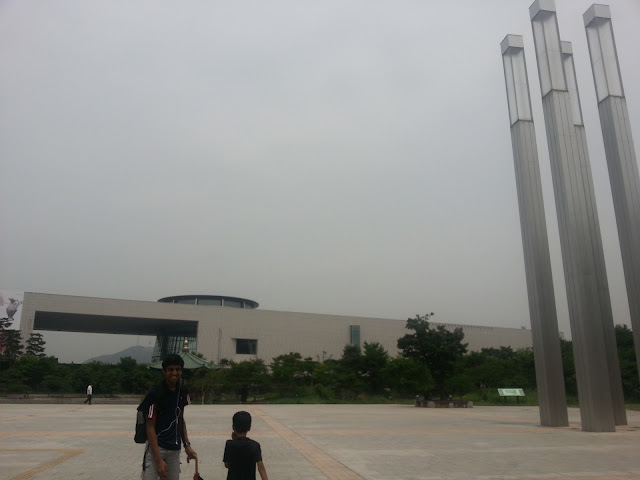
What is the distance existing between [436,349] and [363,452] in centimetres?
2071

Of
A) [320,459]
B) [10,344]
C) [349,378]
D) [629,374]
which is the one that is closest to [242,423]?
[320,459]

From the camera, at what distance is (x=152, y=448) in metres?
3.83

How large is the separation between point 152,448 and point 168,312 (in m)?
47.5

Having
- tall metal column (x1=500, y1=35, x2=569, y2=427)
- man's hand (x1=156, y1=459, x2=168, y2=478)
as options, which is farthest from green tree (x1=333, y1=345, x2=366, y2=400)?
man's hand (x1=156, y1=459, x2=168, y2=478)

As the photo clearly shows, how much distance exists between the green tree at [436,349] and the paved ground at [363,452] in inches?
585

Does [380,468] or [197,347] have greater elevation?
[197,347]

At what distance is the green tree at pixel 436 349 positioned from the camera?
2919 cm

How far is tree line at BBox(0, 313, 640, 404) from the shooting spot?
94.4 ft

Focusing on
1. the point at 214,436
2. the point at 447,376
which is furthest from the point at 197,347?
the point at 214,436

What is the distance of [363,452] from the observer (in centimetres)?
944

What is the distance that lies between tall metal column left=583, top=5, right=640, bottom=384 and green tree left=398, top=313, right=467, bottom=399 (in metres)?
15.9

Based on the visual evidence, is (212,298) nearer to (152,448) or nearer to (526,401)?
(526,401)

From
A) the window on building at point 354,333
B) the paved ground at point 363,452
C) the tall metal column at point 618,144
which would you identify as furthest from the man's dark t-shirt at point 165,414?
the window on building at point 354,333

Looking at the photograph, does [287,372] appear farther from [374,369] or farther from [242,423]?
[242,423]
